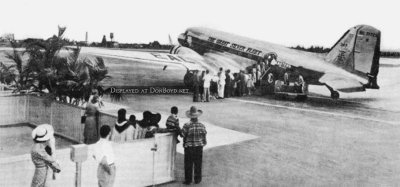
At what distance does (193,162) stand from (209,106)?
6906mm

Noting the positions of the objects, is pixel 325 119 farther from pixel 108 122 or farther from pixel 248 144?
pixel 108 122

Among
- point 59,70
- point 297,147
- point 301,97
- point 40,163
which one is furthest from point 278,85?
point 40,163

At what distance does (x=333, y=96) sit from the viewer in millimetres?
14461

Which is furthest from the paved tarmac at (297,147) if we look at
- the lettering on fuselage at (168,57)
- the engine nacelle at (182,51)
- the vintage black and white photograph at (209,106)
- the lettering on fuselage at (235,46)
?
the engine nacelle at (182,51)

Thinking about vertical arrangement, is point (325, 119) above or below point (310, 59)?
below

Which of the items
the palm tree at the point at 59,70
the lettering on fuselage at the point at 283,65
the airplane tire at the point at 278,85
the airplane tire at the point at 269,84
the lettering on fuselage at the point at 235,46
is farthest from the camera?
the lettering on fuselage at the point at 235,46

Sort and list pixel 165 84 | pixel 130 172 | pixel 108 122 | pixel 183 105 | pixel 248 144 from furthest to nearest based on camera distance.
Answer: pixel 165 84, pixel 183 105, pixel 248 144, pixel 108 122, pixel 130 172

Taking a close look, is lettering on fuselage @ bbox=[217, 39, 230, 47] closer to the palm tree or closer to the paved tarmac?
the paved tarmac

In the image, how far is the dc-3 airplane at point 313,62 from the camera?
1380 centimetres

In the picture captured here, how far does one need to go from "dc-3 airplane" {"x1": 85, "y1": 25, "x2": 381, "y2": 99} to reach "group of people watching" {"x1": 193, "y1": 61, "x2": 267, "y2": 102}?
0.36 metres

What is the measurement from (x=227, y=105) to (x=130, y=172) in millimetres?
7964

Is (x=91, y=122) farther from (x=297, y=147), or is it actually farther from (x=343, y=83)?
(x=343, y=83)

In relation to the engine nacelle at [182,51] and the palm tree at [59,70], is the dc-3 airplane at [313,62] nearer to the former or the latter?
the engine nacelle at [182,51]

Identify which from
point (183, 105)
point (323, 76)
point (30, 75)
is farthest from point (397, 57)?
point (30, 75)
